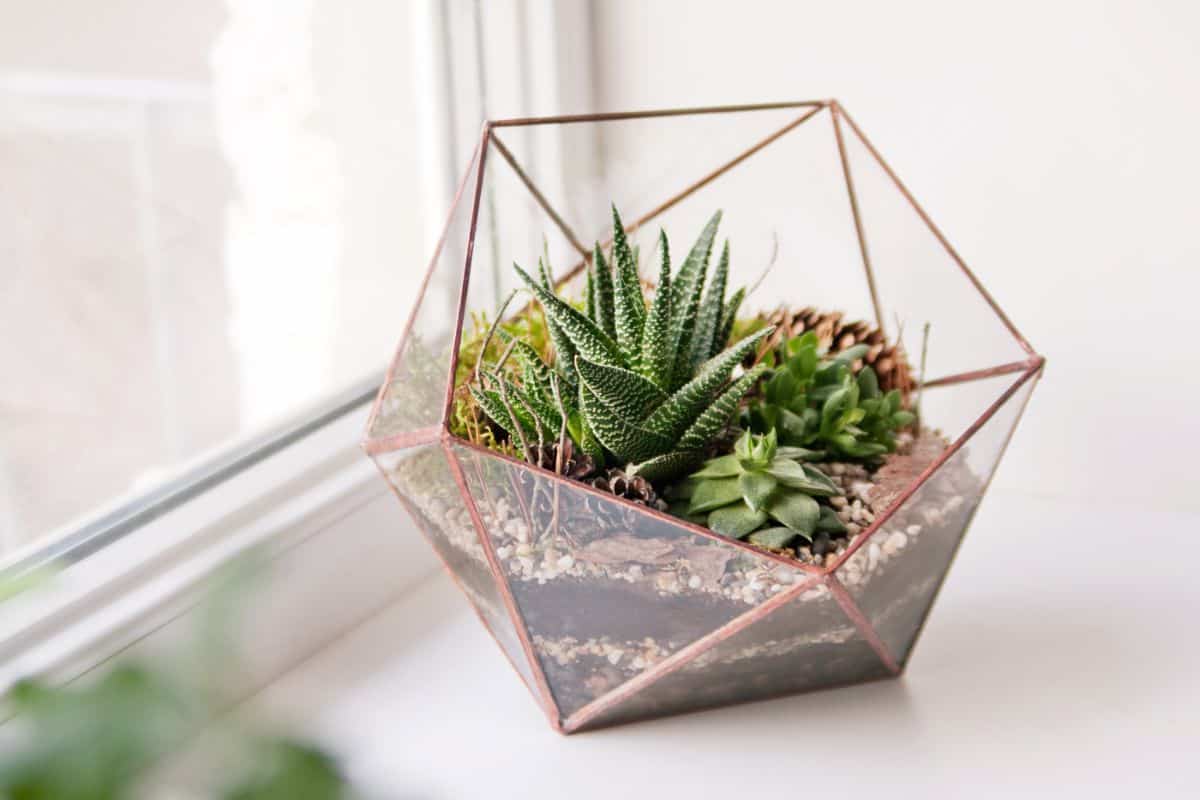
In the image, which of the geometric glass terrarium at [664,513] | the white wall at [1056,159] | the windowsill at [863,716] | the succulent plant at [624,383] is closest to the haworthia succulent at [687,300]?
the succulent plant at [624,383]

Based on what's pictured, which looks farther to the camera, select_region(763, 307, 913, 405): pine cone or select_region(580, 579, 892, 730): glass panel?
select_region(763, 307, 913, 405): pine cone

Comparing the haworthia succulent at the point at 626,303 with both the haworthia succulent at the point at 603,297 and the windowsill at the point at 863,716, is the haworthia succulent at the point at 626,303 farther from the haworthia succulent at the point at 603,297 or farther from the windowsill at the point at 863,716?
the windowsill at the point at 863,716

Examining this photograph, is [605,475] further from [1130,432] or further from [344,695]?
[1130,432]

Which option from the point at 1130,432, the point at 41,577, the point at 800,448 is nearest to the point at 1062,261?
the point at 1130,432

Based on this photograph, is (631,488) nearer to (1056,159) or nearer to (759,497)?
(759,497)

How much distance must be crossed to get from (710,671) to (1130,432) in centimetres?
55

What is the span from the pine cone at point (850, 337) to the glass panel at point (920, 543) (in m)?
0.09

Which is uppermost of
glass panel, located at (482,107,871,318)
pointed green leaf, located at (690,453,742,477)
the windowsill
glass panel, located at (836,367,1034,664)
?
glass panel, located at (482,107,871,318)

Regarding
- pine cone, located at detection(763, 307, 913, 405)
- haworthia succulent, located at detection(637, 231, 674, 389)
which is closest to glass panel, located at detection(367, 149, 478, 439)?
haworthia succulent, located at detection(637, 231, 674, 389)

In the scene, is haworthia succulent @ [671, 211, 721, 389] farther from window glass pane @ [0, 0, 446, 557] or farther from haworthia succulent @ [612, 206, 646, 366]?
window glass pane @ [0, 0, 446, 557]

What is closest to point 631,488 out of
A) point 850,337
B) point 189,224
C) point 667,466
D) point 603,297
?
point 667,466

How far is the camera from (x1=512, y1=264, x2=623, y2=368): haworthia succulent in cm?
66

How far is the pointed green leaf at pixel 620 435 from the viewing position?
2.10 feet

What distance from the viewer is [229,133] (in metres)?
0.92
